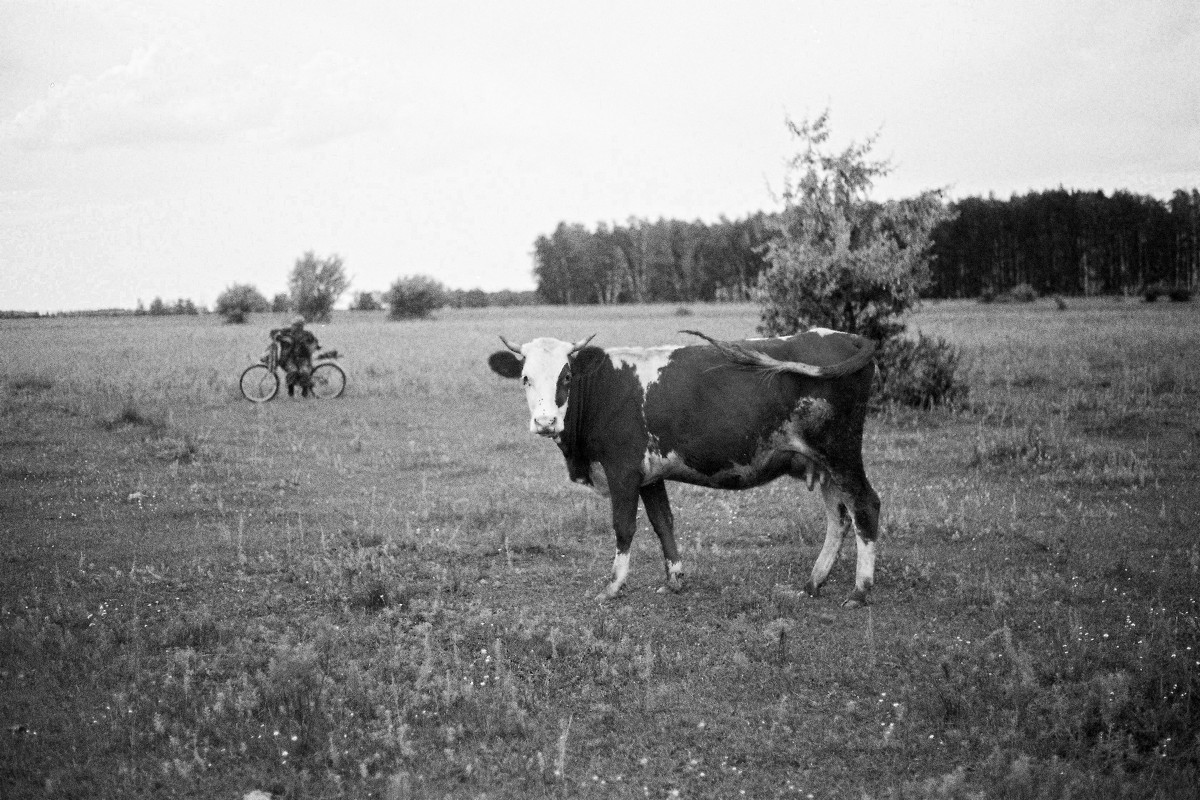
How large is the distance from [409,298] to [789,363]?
7037 cm

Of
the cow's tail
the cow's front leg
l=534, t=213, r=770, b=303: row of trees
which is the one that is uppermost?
l=534, t=213, r=770, b=303: row of trees

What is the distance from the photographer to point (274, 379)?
22109 millimetres

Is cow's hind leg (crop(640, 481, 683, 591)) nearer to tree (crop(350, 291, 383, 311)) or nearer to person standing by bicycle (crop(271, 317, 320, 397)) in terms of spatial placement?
person standing by bicycle (crop(271, 317, 320, 397))

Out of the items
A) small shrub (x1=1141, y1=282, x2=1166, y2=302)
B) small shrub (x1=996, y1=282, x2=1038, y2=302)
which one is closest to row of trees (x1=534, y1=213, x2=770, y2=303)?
small shrub (x1=996, y1=282, x2=1038, y2=302)

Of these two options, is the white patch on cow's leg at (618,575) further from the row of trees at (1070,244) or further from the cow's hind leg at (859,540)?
the row of trees at (1070,244)

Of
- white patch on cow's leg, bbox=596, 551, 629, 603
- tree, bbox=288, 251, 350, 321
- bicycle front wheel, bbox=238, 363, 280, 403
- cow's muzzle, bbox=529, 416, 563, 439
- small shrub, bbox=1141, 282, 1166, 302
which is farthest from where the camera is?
tree, bbox=288, 251, 350, 321

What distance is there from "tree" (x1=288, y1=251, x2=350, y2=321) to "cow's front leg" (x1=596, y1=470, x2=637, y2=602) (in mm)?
68187

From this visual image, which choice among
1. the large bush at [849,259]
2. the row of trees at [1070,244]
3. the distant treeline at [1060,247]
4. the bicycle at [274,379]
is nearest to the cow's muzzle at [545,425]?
the large bush at [849,259]

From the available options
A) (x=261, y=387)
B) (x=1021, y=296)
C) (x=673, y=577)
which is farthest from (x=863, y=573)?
(x=1021, y=296)

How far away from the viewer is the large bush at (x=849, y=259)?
58.7 feet

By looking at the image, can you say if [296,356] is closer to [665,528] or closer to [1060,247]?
[665,528]

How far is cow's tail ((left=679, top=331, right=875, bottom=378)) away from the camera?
7.62 m

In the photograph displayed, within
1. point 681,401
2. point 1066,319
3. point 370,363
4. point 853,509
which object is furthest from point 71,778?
point 1066,319

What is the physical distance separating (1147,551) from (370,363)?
82.0 feet
